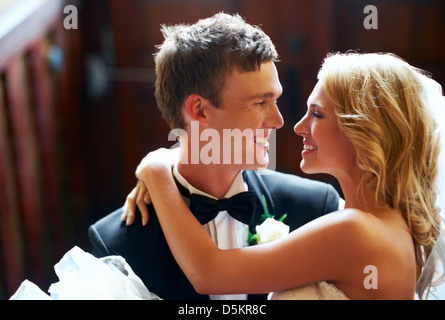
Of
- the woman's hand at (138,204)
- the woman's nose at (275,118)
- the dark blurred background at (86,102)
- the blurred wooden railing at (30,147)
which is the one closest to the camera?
the woman's nose at (275,118)

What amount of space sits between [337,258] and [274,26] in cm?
90

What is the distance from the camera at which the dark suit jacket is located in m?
1.30

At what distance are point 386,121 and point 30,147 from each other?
4.09 ft

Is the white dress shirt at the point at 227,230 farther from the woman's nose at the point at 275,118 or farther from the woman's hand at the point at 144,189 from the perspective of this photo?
the woman's nose at the point at 275,118

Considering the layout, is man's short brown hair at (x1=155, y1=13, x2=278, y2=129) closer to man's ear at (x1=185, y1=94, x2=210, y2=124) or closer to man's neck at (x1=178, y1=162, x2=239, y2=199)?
man's ear at (x1=185, y1=94, x2=210, y2=124)

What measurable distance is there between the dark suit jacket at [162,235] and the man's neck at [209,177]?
0.08 m

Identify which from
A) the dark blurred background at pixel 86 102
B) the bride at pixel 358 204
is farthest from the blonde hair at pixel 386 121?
the dark blurred background at pixel 86 102

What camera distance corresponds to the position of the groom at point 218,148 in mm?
1193

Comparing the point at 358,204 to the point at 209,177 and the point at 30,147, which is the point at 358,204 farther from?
the point at 30,147

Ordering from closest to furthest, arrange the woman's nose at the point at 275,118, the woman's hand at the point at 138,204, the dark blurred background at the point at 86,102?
the woman's nose at the point at 275,118, the woman's hand at the point at 138,204, the dark blurred background at the point at 86,102

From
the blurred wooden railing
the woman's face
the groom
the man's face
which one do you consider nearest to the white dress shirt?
the groom

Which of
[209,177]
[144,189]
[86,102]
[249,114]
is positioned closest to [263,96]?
[249,114]

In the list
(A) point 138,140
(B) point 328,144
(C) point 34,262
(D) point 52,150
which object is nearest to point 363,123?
(B) point 328,144

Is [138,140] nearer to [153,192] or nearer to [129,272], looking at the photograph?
[153,192]
